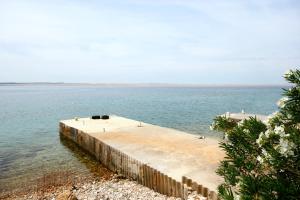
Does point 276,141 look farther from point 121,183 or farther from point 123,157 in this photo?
point 123,157

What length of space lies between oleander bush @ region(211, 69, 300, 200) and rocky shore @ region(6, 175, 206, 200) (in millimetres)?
7480

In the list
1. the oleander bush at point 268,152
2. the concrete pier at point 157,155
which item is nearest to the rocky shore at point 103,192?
the concrete pier at point 157,155

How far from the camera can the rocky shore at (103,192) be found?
13.6 metres

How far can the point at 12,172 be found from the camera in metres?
21.1

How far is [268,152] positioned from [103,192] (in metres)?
11.8

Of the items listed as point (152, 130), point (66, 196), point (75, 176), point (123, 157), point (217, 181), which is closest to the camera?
point (217, 181)

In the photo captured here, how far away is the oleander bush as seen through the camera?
15.0 feet

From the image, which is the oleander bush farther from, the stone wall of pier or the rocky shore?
the rocky shore

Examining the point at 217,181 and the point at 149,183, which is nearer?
the point at 217,181

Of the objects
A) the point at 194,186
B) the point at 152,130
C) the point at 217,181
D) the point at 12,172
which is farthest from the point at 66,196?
the point at 152,130

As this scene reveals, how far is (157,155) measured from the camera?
17297 millimetres

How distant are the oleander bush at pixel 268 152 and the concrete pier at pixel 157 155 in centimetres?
540

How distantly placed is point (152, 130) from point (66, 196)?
1380 cm

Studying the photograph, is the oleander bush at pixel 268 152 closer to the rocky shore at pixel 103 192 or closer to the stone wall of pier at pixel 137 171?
the stone wall of pier at pixel 137 171
